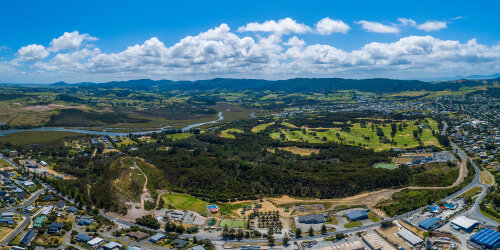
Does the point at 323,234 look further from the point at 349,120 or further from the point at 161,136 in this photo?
the point at 349,120

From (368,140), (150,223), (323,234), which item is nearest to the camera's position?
(323,234)

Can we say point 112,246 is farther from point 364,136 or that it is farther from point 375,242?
point 364,136

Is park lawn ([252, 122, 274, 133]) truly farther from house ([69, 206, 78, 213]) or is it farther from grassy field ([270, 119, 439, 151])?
house ([69, 206, 78, 213])

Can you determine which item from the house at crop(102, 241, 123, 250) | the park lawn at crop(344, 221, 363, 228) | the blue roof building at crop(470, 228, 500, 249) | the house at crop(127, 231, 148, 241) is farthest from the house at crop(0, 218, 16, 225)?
the blue roof building at crop(470, 228, 500, 249)

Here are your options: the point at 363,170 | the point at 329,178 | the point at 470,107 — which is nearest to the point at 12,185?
the point at 329,178

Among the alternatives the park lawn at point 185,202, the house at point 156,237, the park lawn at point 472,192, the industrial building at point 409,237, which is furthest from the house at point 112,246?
the park lawn at point 472,192

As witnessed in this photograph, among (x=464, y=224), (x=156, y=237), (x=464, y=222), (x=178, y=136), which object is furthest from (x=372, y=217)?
(x=178, y=136)

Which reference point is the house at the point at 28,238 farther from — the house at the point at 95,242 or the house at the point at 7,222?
the house at the point at 95,242
